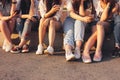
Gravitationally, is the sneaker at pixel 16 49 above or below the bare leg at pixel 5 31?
below

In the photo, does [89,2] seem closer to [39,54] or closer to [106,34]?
[106,34]

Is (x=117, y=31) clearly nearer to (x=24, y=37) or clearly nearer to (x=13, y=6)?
(x=24, y=37)

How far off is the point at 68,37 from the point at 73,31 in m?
0.19

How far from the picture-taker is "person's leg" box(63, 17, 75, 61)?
22.0ft

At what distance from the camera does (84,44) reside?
7316 millimetres

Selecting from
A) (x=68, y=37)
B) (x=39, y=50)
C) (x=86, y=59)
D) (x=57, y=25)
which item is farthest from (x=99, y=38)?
(x=39, y=50)

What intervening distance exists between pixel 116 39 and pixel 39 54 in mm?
1514

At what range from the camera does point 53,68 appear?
255 inches

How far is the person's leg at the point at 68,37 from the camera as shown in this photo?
6695 mm

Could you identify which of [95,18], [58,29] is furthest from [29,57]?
[95,18]

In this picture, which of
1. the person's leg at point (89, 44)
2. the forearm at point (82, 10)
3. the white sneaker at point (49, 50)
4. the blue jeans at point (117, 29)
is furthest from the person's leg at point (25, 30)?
the blue jeans at point (117, 29)

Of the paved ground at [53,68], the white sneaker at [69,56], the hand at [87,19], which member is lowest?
the paved ground at [53,68]

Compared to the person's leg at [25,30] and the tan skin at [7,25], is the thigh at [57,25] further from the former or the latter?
the tan skin at [7,25]

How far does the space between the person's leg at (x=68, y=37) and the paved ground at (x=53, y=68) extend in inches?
6.3
